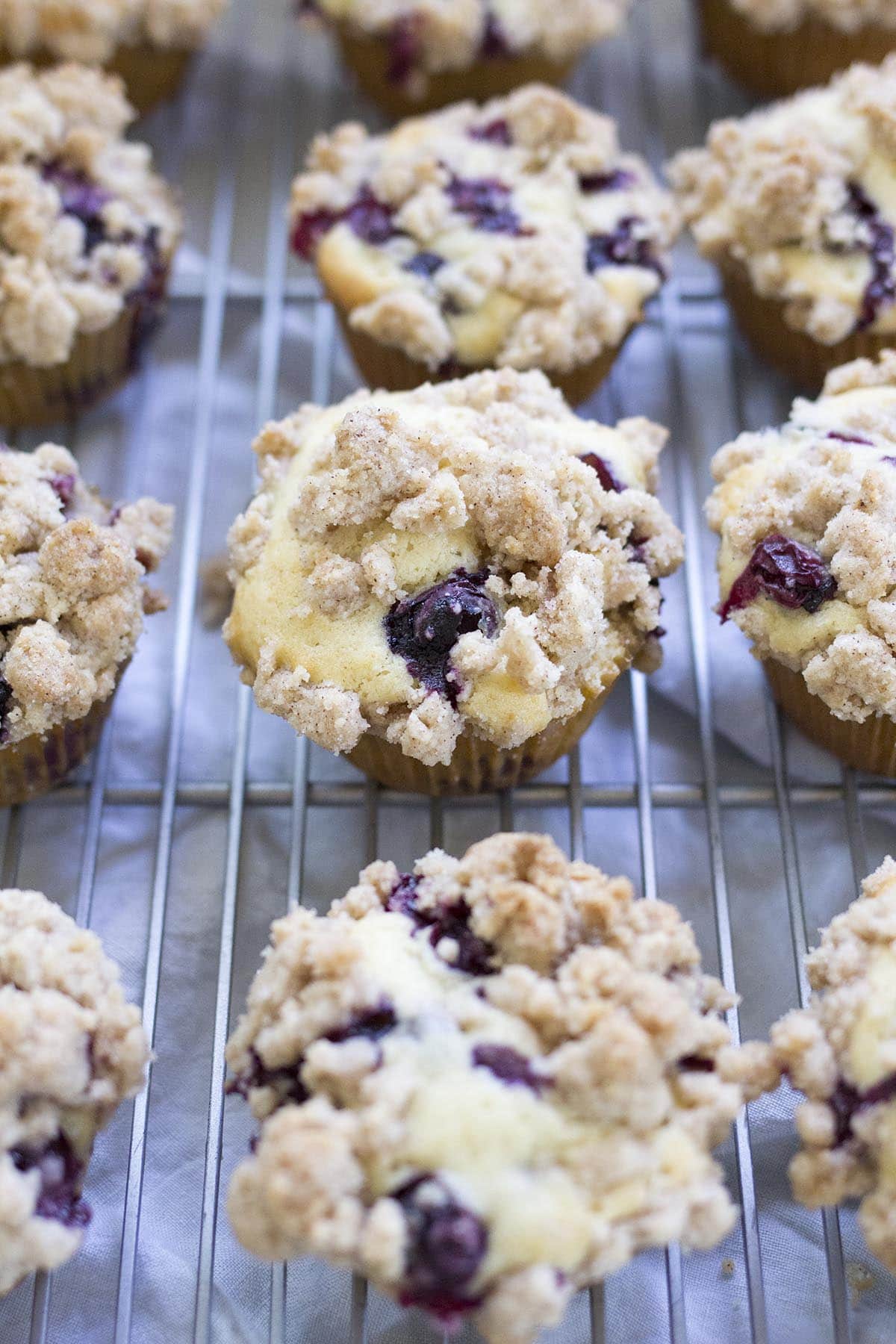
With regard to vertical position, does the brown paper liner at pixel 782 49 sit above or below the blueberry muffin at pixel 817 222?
above

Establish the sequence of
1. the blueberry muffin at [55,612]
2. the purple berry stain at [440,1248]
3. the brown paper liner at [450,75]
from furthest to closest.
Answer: the brown paper liner at [450,75] < the blueberry muffin at [55,612] < the purple berry stain at [440,1248]

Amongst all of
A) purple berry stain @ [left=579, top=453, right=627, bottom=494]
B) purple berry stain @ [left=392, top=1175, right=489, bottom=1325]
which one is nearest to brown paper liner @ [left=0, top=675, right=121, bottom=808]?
purple berry stain @ [left=579, top=453, right=627, bottom=494]

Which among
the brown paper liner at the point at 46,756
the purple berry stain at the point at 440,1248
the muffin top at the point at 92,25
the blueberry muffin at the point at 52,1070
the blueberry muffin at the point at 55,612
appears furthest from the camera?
the muffin top at the point at 92,25

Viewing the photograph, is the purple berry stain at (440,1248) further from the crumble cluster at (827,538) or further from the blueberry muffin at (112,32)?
the blueberry muffin at (112,32)

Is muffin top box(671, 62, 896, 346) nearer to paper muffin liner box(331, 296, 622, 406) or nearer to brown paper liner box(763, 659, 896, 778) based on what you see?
paper muffin liner box(331, 296, 622, 406)

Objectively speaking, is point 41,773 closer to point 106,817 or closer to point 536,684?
point 106,817

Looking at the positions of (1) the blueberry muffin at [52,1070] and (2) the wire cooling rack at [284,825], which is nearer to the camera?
(1) the blueberry muffin at [52,1070]

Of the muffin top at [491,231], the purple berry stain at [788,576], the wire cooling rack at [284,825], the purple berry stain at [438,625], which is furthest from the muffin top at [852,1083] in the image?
the muffin top at [491,231]

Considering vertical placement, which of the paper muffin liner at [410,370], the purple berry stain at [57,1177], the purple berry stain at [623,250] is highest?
the purple berry stain at [623,250]
